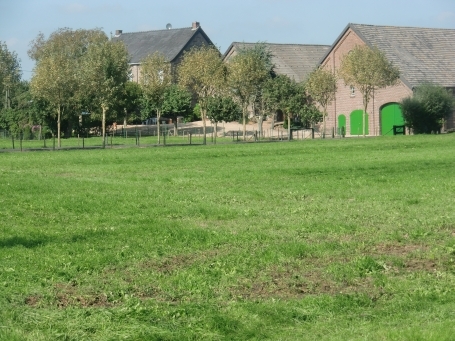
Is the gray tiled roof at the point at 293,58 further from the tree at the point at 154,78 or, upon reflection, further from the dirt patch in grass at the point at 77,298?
the dirt patch in grass at the point at 77,298

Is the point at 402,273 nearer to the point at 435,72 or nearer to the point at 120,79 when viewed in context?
the point at 120,79

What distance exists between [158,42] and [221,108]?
122 ft

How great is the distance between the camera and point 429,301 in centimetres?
957

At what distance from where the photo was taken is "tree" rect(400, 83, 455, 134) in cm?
6875

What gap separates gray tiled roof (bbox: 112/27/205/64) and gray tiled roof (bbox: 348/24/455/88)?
31969mm

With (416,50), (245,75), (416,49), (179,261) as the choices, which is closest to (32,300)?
(179,261)

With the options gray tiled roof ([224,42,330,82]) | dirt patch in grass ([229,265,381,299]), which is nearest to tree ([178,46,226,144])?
gray tiled roof ([224,42,330,82])

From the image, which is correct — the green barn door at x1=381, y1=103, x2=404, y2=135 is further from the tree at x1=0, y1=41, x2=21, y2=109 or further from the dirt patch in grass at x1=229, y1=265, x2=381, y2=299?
the dirt patch in grass at x1=229, y1=265, x2=381, y2=299

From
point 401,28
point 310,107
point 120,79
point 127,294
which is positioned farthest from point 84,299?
point 401,28

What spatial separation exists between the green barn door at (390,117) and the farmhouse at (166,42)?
3438 cm

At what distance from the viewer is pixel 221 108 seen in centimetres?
7456

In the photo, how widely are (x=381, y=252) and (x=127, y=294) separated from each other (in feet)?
14.9

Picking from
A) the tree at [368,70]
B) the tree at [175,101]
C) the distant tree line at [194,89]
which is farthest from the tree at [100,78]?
the tree at [175,101]

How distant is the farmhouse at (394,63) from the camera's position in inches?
2916
